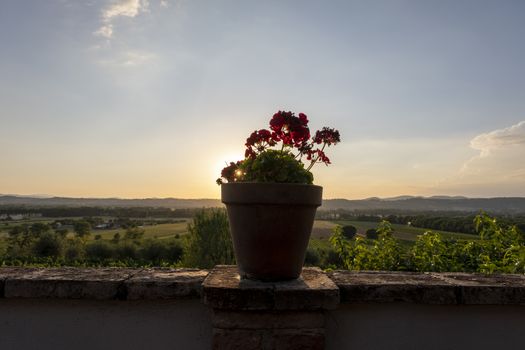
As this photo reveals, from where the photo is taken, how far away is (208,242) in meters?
13.2

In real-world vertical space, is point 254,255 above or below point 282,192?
below

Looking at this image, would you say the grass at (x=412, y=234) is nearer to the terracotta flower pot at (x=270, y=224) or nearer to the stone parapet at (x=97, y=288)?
the terracotta flower pot at (x=270, y=224)

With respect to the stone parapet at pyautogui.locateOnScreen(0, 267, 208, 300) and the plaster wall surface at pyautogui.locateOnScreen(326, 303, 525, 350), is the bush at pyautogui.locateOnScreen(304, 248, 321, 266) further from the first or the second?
the stone parapet at pyautogui.locateOnScreen(0, 267, 208, 300)

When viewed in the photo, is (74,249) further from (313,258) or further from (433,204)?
(433,204)

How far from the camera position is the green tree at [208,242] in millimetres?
13013

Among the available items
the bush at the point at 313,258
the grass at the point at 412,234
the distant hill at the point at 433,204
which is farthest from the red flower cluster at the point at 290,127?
the distant hill at the point at 433,204

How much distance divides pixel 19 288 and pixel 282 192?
1.49 metres

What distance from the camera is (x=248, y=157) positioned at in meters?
2.32

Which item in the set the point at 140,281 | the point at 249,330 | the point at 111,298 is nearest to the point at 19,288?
the point at 111,298

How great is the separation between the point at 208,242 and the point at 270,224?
11512 mm

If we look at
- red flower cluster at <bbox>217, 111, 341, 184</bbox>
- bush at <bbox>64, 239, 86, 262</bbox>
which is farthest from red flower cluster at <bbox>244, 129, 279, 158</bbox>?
bush at <bbox>64, 239, 86, 262</bbox>

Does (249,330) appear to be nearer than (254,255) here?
Yes

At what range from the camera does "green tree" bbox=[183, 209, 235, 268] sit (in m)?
13.0

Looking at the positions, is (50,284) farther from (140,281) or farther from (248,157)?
(248,157)
